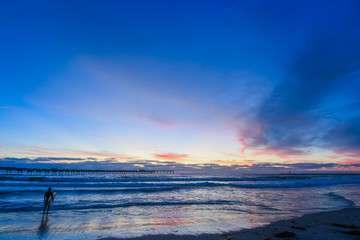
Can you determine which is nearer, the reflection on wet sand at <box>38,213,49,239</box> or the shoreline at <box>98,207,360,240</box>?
the shoreline at <box>98,207,360,240</box>

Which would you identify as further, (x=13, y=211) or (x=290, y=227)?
(x=13, y=211)

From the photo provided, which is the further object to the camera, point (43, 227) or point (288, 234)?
point (43, 227)

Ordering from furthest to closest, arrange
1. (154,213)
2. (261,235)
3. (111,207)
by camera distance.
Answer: (111,207) < (154,213) < (261,235)

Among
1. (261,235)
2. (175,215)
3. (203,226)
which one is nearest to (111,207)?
(175,215)

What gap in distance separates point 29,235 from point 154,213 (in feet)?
21.7

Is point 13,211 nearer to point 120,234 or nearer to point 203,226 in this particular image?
point 120,234

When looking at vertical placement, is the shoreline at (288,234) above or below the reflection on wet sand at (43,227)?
above

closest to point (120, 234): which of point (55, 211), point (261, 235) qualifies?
point (261, 235)

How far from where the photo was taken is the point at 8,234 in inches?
327

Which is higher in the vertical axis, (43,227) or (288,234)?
(288,234)

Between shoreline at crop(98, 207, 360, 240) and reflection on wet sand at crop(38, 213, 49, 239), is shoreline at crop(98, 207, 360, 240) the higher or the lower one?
the higher one

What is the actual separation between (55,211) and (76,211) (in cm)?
134

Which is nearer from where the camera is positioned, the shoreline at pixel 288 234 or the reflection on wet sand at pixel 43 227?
the shoreline at pixel 288 234

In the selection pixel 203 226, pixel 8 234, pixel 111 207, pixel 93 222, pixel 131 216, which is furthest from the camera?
pixel 111 207
